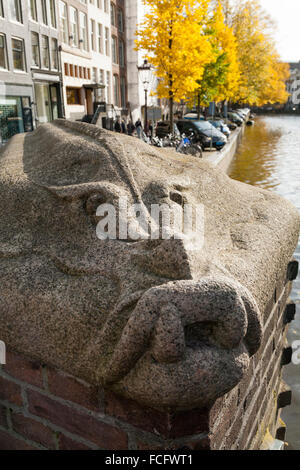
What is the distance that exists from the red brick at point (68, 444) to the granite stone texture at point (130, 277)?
12.1 inches

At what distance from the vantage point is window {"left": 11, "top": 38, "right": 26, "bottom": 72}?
64.5ft

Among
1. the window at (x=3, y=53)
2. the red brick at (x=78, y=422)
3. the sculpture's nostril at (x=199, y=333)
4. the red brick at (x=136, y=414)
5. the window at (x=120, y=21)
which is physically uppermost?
the window at (x=120, y=21)

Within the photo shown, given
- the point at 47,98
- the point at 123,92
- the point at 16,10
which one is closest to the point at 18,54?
the point at 16,10

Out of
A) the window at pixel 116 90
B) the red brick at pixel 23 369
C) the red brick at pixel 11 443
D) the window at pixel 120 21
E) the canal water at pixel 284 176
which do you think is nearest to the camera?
the red brick at pixel 23 369

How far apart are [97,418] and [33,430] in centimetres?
36

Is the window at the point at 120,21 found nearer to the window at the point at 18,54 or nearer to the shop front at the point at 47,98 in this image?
the shop front at the point at 47,98

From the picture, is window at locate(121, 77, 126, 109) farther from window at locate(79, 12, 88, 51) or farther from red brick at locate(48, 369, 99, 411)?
red brick at locate(48, 369, 99, 411)

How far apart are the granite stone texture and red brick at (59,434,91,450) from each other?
0.31m

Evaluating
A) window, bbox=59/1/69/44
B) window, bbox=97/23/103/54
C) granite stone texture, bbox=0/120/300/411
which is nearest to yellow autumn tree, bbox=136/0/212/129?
window, bbox=59/1/69/44

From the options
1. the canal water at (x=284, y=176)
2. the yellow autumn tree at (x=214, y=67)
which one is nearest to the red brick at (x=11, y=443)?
the canal water at (x=284, y=176)

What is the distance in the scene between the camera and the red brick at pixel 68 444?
5.15ft

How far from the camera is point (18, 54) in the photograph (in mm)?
20094

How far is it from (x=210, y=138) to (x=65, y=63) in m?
13.2

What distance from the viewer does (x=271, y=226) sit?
2.05m
